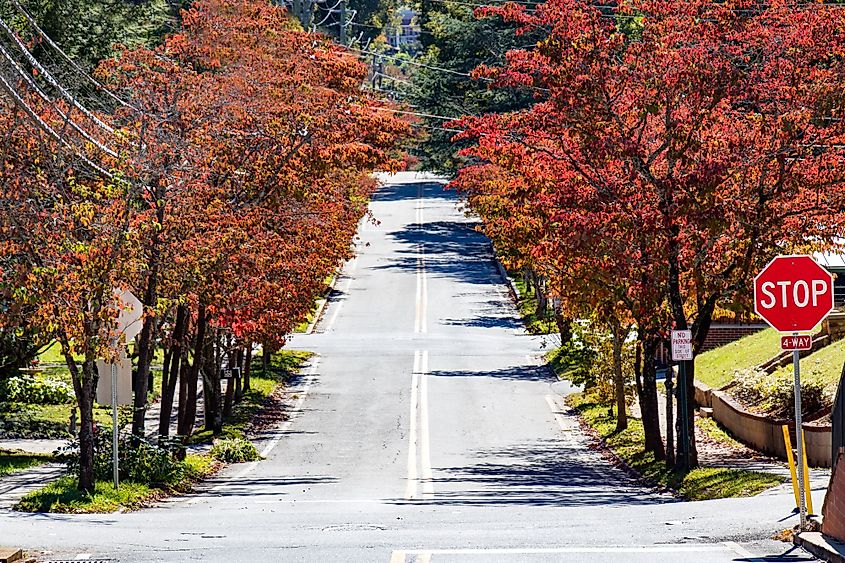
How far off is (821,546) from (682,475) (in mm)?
10606

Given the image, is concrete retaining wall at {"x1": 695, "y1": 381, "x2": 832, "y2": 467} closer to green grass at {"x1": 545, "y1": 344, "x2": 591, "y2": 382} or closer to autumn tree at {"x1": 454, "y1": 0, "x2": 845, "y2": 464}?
autumn tree at {"x1": 454, "y1": 0, "x2": 845, "y2": 464}

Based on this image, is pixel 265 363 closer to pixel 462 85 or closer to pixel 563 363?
pixel 563 363

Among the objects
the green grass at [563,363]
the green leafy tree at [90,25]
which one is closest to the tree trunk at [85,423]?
the green leafy tree at [90,25]

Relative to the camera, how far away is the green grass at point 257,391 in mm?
32812

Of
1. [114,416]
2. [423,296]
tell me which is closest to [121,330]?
[114,416]

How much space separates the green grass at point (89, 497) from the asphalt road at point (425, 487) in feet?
1.63

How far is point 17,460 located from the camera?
26.1m

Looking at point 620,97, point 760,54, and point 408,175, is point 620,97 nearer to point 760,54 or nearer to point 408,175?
point 760,54

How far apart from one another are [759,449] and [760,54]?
806 centimetres

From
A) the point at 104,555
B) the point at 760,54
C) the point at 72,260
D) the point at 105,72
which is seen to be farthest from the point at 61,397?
the point at 104,555

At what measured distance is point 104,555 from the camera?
44.1 feet

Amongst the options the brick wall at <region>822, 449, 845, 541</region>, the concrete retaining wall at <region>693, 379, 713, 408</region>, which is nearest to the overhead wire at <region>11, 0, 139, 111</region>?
the brick wall at <region>822, 449, 845, 541</region>

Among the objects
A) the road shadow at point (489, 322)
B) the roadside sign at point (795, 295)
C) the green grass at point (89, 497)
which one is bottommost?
the road shadow at point (489, 322)

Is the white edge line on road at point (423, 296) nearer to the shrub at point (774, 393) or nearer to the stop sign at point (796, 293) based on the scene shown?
the shrub at point (774, 393)
